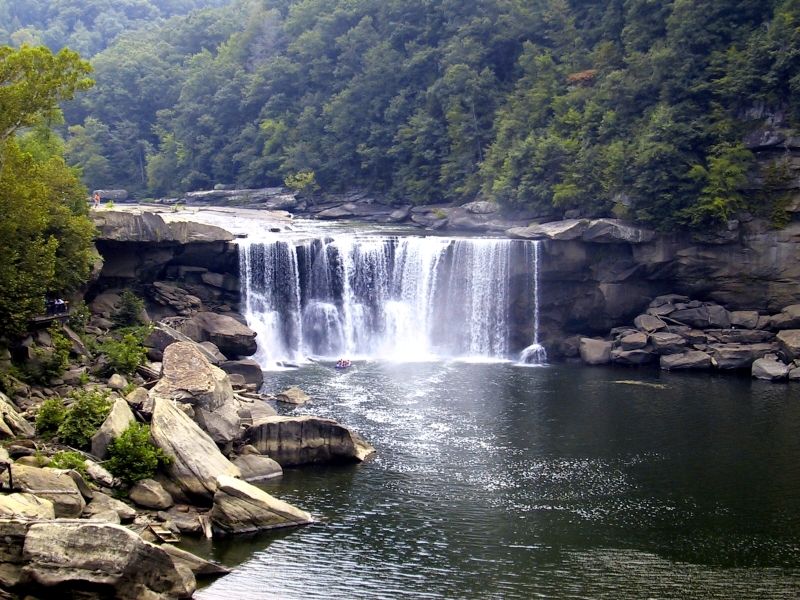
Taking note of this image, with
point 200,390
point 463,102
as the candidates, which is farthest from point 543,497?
point 463,102

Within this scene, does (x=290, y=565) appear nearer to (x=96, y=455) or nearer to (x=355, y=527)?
(x=355, y=527)

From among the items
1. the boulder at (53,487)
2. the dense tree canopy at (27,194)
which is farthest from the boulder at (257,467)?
the dense tree canopy at (27,194)

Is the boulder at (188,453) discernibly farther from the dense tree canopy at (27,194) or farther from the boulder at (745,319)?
the boulder at (745,319)

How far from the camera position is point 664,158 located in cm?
5822

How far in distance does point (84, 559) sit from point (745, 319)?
40606 millimetres

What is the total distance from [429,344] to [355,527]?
96.2ft

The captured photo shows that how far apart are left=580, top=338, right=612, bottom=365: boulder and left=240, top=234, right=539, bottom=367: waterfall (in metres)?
3.78

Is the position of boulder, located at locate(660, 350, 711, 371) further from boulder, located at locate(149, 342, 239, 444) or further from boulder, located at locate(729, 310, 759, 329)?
boulder, located at locate(149, 342, 239, 444)

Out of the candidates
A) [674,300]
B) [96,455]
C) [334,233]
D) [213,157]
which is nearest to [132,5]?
[213,157]

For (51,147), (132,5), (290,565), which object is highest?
(132,5)

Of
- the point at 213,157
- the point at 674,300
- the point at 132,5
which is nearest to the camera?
the point at 674,300

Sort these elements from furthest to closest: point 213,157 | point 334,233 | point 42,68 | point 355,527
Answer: point 213,157 < point 334,233 < point 42,68 < point 355,527

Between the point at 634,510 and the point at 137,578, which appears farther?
the point at 634,510

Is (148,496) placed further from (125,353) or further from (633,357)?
(633,357)
